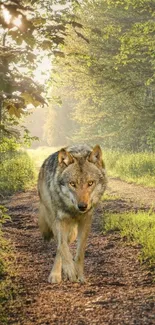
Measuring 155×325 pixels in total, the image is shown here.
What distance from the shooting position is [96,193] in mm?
4629

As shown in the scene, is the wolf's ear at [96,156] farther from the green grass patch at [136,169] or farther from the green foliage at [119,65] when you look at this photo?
the green grass patch at [136,169]

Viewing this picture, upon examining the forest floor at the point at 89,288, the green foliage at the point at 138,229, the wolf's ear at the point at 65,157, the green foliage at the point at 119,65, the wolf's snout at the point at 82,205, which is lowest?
the forest floor at the point at 89,288

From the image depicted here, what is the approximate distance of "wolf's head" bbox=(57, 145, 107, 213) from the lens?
4.35 metres

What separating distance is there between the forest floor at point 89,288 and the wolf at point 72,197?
0.79 feet

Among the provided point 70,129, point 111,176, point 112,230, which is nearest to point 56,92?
point 70,129

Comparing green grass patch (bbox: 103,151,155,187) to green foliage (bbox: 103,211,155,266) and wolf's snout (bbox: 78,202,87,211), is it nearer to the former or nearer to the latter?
green foliage (bbox: 103,211,155,266)

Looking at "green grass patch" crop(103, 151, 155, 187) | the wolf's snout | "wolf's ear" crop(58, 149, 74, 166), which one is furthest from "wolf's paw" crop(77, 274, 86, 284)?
"green grass patch" crop(103, 151, 155, 187)

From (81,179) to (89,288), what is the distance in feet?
3.92

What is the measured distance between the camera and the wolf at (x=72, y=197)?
4.48m

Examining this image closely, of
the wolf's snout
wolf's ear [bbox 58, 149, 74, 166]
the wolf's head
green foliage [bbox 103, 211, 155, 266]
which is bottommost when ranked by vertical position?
green foliage [bbox 103, 211, 155, 266]

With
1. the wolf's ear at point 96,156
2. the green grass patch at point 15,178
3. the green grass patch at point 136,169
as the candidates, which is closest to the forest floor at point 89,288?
the wolf's ear at point 96,156

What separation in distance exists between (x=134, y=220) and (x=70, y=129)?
5591 cm

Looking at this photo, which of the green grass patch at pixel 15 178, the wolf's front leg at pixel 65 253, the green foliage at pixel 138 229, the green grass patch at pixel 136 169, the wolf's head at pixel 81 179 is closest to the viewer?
the wolf's head at pixel 81 179

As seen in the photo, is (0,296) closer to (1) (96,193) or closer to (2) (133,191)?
(1) (96,193)
